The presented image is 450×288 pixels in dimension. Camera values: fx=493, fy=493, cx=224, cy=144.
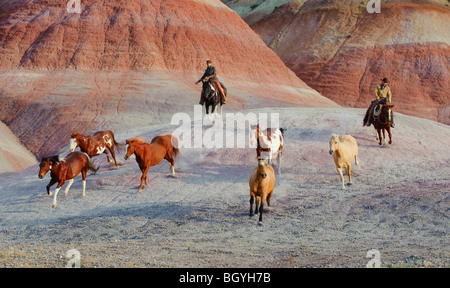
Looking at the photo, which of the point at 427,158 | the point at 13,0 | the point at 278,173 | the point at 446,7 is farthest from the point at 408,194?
the point at 446,7

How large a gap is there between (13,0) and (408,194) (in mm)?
49737

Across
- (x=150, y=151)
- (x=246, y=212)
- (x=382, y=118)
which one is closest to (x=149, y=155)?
(x=150, y=151)

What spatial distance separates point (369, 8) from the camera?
231 ft

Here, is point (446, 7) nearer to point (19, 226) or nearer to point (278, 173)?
point (278, 173)

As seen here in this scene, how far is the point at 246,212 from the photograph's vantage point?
13812 mm

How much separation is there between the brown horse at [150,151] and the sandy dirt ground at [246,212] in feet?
2.99

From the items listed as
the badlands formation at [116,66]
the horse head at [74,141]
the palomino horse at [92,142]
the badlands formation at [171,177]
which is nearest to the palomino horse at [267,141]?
the badlands formation at [171,177]

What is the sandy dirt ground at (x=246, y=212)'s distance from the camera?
943 centimetres

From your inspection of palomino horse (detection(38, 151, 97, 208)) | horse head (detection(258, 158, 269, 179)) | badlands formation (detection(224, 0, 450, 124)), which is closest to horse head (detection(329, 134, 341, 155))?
horse head (detection(258, 158, 269, 179))

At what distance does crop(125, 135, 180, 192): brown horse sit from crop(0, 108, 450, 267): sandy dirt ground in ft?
2.99

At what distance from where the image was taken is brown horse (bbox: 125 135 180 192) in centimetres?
1633

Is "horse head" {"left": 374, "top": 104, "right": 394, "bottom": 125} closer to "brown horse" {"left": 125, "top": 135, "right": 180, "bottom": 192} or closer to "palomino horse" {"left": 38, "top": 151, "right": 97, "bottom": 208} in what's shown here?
"brown horse" {"left": 125, "top": 135, "right": 180, "bottom": 192}

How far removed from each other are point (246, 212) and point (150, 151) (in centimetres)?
477

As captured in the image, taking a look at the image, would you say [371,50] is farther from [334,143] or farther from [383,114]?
[334,143]
